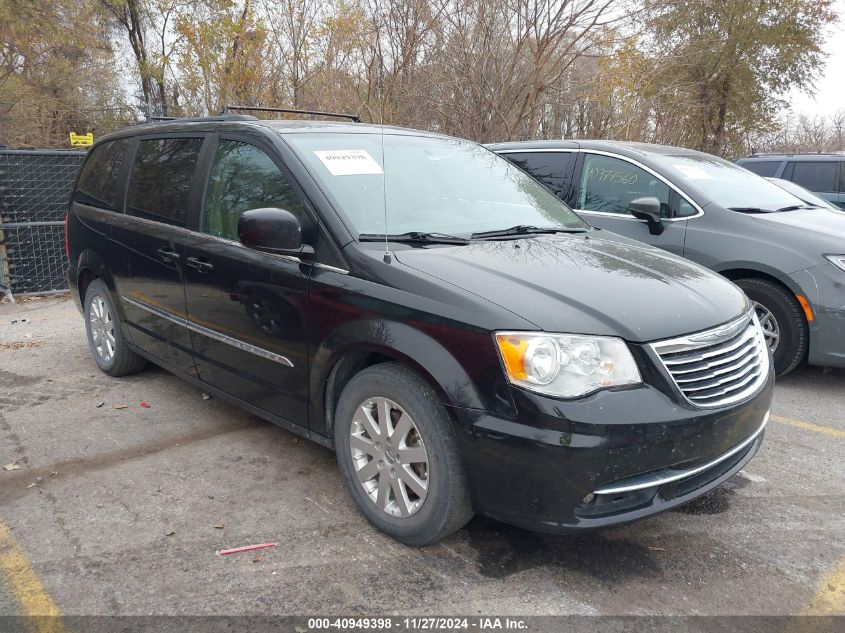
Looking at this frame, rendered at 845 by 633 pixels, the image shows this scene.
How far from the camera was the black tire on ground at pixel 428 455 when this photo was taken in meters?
2.61

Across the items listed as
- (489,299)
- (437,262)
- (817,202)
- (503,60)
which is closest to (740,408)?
(489,299)

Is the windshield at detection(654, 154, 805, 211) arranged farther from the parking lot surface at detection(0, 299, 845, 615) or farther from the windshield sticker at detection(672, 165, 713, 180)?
the parking lot surface at detection(0, 299, 845, 615)

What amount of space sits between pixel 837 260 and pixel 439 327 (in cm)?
360

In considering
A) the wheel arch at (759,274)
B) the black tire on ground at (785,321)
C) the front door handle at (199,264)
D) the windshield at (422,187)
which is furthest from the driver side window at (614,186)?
the front door handle at (199,264)

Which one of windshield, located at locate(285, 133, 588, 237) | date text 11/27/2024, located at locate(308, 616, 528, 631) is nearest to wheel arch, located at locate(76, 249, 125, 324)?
windshield, located at locate(285, 133, 588, 237)

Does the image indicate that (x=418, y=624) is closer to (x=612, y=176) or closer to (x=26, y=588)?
(x=26, y=588)

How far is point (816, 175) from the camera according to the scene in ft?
33.7

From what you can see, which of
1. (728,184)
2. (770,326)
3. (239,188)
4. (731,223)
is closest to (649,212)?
(731,223)

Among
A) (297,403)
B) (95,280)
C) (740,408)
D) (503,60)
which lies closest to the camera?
(740,408)

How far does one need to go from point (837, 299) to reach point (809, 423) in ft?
3.16

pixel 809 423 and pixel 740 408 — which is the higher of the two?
pixel 740 408

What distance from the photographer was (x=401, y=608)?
2492mm

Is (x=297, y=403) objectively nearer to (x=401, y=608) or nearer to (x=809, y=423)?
(x=401, y=608)

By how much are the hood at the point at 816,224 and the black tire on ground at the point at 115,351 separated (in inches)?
186
